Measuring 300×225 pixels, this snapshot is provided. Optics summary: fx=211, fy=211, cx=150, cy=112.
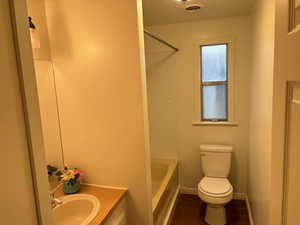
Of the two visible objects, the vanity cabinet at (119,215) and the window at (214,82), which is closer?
the vanity cabinet at (119,215)

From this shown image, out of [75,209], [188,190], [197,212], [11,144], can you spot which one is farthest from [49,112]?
[188,190]

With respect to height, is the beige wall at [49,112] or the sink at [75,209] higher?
the beige wall at [49,112]

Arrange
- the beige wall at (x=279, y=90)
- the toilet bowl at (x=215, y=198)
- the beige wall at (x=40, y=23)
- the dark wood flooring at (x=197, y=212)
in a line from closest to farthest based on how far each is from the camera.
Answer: the beige wall at (x=279, y=90)
the beige wall at (x=40, y=23)
the toilet bowl at (x=215, y=198)
the dark wood flooring at (x=197, y=212)

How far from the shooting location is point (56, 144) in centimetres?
178

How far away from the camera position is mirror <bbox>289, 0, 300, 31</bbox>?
0.66 metres

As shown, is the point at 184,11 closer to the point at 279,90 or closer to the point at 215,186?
the point at 279,90

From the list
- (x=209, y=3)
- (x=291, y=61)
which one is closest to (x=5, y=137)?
(x=291, y=61)

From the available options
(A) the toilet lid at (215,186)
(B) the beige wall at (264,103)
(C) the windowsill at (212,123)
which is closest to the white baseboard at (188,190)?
(A) the toilet lid at (215,186)

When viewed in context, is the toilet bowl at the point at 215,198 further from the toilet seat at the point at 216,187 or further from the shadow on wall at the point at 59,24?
the shadow on wall at the point at 59,24

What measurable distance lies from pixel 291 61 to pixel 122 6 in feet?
3.87

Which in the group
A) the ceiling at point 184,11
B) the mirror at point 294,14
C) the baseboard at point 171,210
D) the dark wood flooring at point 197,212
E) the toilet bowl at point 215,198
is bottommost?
the dark wood flooring at point 197,212

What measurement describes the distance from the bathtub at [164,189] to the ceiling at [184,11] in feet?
6.34

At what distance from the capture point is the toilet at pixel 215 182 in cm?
231

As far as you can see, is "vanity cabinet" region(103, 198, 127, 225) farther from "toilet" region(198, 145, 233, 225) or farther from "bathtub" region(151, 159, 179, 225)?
"toilet" region(198, 145, 233, 225)
